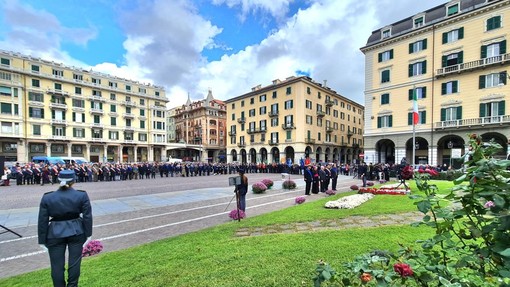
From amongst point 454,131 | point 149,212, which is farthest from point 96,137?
point 454,131

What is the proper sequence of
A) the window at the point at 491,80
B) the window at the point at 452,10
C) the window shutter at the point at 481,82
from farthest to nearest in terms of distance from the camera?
the window at the point at 452,10 → the window shutter at the point at 481,82 → the window at the point at 491,80

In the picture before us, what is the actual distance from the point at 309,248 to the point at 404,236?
99.3 inches

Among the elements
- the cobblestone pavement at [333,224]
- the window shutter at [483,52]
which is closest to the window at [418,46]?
the window shutter at [483,52]

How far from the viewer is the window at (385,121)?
35.1 meters

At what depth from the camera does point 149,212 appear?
11.5 m

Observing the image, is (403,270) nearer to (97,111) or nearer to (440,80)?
(440,80)

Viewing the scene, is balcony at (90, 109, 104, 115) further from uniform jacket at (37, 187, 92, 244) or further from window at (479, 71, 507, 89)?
window at (479, 71, 507, 89)

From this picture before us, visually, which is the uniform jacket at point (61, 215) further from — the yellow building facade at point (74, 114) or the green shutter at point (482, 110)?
the yellow building facade at point (74, 114)

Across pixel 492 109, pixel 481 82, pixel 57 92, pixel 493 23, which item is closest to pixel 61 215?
pixel 492 109

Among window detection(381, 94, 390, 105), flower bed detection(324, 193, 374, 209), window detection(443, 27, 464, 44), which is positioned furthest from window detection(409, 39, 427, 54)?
flower bed detection(324, 193, 374, 209)

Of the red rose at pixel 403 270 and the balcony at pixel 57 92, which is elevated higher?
the balcony at pixel 57 92

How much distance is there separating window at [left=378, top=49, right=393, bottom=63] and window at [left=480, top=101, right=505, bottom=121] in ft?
41.3

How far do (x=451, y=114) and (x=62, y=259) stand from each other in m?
38.1

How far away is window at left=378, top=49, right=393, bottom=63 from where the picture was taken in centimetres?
3559
